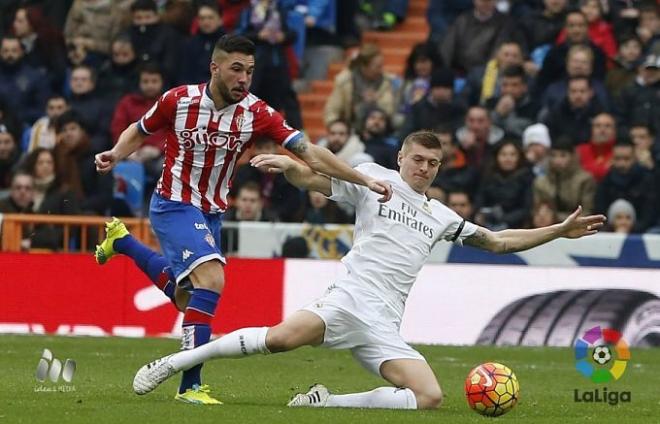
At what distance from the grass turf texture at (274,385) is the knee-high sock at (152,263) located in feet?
2.54

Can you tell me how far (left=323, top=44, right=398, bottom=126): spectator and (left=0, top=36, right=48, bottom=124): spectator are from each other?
415 centimetres

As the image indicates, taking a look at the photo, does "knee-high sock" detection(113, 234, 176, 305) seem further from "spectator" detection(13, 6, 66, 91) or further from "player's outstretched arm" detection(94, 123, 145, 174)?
"spectator" detection(13, 6, 66, 91)

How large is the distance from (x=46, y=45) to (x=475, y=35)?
6.24 m

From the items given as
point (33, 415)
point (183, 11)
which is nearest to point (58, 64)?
point (183, 11)

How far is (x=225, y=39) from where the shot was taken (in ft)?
37.8

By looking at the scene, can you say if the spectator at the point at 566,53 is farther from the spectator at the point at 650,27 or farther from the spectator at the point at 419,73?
the spectator at the point at 419,73

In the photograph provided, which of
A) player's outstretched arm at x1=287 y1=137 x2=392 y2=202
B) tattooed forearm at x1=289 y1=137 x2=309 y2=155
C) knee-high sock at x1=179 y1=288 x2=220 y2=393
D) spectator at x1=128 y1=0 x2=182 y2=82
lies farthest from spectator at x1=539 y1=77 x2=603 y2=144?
knee-high sock at x1=179 y1=288 x2=220 y2=393

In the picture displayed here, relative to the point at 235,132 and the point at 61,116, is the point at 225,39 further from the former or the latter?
the point at 61,116

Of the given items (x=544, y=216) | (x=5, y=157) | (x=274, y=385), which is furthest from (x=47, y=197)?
(x=274, y=385)

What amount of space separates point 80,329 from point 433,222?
7689mm

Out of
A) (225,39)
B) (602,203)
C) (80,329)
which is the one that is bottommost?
(80,329)

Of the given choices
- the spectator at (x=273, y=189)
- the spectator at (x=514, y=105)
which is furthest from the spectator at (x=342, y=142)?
the spectator at (x=514, y=105)

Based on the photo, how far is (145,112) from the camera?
21.8 metres

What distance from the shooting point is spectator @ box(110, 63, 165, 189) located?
2166cm
